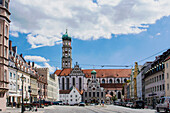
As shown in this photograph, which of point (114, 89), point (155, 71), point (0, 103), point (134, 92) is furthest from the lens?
point (114, 89)

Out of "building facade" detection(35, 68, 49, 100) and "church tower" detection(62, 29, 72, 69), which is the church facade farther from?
"building facade" detection(35, 68, 49, 100)

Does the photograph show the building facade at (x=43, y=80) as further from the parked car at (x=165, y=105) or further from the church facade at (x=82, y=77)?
the parked car at (x=165, y=105)

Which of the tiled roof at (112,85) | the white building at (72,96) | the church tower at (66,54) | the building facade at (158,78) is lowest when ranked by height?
the white building at (72,96)

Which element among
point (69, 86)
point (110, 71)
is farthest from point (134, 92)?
point (110, 71)

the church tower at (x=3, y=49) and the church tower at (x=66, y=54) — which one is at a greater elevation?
the church tower at (x=66, y=54)

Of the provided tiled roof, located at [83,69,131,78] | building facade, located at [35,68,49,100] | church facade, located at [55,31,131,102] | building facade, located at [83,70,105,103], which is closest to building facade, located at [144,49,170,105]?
building facade, located at [35,68,49,100]

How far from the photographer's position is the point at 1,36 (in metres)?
30.4

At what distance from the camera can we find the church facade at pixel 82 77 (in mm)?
155375

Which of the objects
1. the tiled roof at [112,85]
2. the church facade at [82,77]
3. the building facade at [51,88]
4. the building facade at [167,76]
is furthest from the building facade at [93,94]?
the building facade at [167,76]

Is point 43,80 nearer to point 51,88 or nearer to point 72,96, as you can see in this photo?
point 51,88

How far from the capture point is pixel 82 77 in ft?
508

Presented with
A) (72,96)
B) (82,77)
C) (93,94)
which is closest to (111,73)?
(82,77)

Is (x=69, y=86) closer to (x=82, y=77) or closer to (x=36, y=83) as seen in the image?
(x=82, y=77)

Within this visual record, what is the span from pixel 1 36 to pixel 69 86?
127m
